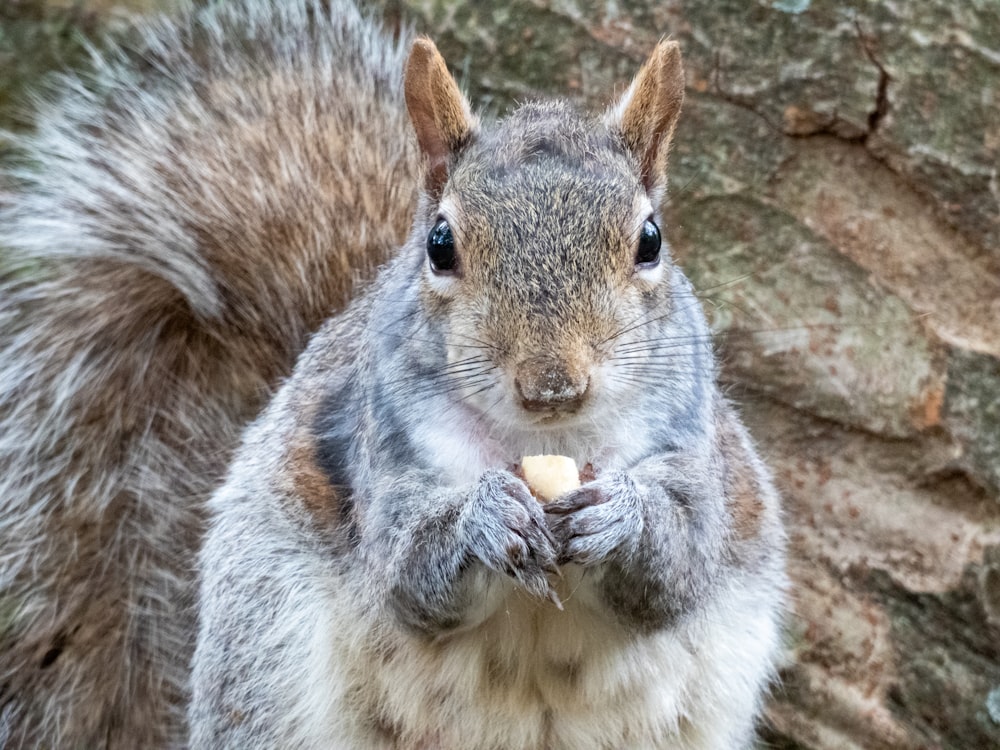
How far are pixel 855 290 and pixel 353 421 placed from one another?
104 cm

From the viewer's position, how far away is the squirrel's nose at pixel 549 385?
3.67 feet

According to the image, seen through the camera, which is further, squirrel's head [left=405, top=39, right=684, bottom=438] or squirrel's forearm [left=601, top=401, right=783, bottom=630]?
squirrel's forearm [left=601, top=401, right=783, bottom=630]

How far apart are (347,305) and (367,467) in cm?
54

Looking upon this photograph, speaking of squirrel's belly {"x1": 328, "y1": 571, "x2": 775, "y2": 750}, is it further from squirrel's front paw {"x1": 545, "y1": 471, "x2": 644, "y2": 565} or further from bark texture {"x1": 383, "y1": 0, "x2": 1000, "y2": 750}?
bark texture {"x1": 383, "y1": 0, "x2": 1000, "y2": 750}

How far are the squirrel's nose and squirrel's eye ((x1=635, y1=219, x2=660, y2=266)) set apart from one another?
0.22 meters

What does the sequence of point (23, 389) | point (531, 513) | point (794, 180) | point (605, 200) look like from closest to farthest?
point (531, 513)
point (605, 200)
point (23, 389)
point (794, 180)

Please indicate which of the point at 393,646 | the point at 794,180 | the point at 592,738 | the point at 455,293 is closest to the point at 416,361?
the point at 455,293

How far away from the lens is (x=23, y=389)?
1865 mm

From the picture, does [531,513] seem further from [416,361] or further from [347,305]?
[347,305]

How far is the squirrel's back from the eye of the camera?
187 centimetres

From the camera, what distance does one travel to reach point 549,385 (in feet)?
3.67

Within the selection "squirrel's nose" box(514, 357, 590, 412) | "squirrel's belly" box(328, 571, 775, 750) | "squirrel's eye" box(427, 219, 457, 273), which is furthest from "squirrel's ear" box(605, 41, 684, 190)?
"squirrel's belly" box(328, 571, 775, 750)

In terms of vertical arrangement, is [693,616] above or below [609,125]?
below

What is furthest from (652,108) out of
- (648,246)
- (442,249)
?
(442,249)
